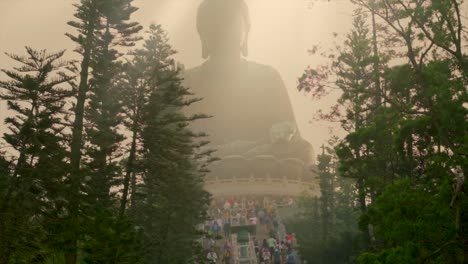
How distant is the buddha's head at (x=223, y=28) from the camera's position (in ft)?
165

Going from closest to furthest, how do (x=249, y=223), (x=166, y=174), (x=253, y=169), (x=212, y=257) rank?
(x=166, y=174) < (x=212, y=257) < (x=249, y=223) < (x=253, y=169)

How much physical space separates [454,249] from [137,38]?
13.5 meters

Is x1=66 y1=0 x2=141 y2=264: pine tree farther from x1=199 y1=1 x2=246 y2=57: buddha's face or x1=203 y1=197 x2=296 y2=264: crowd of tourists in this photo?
x1=199 y1=1 x2=246 y2=57: buddha's face

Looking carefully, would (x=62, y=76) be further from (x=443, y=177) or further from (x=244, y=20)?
(x=244, y=20)

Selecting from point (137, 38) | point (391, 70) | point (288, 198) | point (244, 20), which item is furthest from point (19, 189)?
point (244, 20)

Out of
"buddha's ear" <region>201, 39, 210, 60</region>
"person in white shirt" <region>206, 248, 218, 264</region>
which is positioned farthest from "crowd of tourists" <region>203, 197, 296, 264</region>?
"buddha's ear" <region>201, 39, 210, 60</region>

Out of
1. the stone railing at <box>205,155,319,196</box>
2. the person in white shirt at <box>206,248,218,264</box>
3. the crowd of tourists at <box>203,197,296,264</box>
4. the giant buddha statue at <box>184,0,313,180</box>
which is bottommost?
the person in white shirt at <box>206,248,218,264</box>

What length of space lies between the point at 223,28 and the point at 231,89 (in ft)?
18.7

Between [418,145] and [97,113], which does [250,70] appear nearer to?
[97,113]

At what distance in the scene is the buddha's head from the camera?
50.4m

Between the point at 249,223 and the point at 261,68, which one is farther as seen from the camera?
the point at 261,68

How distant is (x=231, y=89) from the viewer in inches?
2009

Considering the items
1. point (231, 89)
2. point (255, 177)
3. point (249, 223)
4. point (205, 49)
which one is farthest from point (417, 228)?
point (205, 49)

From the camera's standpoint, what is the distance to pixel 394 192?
1116 centimetres
